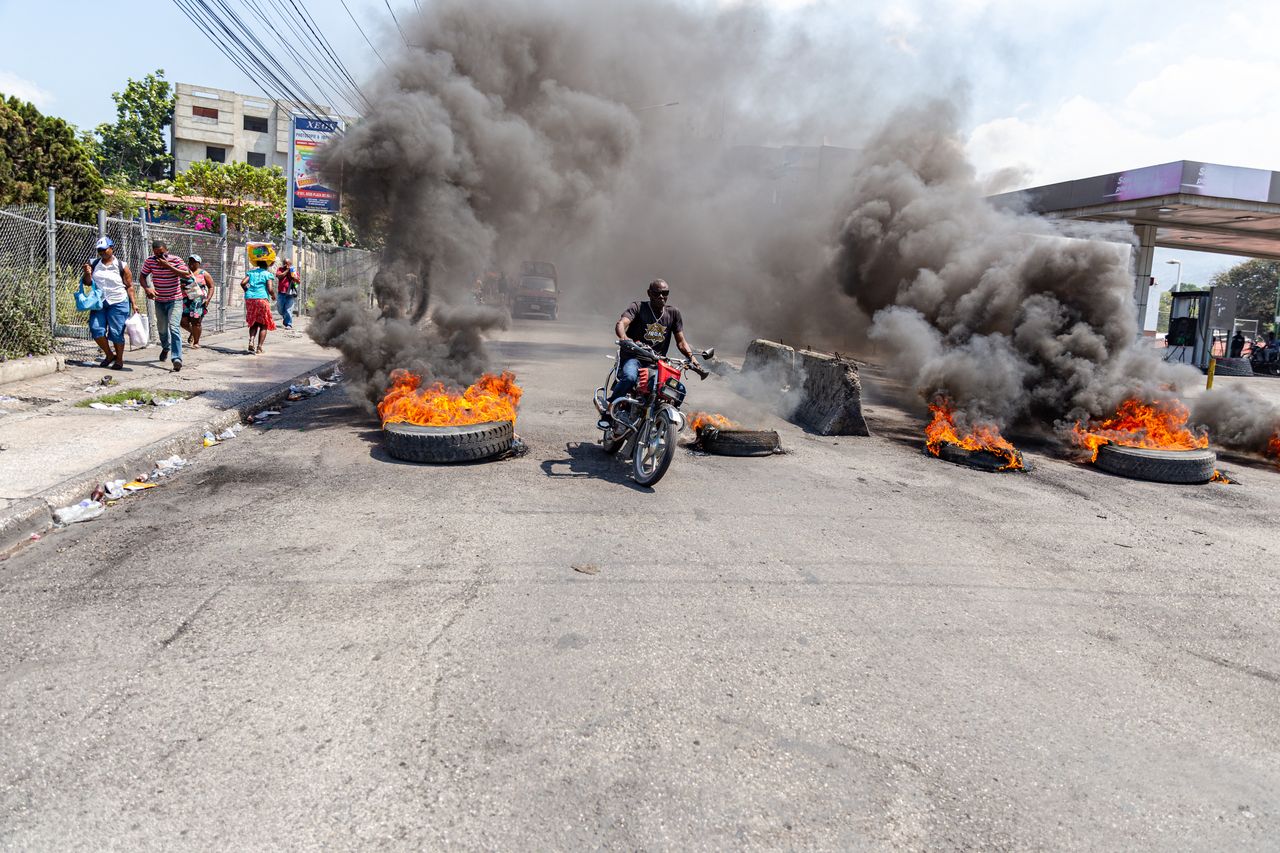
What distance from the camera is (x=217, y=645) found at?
3.60m

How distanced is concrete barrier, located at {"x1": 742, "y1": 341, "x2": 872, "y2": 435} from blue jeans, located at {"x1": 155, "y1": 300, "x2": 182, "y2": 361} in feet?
27.8

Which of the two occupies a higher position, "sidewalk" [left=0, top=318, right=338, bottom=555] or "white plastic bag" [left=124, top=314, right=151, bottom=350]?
"white plastic bag" [left=124, top=314, right=151, bottom=350]

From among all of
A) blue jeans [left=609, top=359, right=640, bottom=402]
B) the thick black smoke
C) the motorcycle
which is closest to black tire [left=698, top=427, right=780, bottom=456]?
the motorcycle

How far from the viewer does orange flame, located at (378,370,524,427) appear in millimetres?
7531

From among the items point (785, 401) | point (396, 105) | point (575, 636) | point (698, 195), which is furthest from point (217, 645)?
point (698, 195)

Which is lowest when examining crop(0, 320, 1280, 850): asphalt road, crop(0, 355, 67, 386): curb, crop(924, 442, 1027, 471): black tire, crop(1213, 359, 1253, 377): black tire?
crop(0, 320, 1280, 850): asphalt road

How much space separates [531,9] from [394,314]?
6115 millimetres

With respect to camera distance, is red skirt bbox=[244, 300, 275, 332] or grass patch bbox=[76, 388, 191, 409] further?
red skirt bbox=[244, 300, 275, 332]

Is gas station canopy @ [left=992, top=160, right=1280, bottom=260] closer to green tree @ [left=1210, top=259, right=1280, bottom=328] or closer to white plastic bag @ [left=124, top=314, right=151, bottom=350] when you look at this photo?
white plastic bag @ [left=124, top=314, right=151, bottom=350]

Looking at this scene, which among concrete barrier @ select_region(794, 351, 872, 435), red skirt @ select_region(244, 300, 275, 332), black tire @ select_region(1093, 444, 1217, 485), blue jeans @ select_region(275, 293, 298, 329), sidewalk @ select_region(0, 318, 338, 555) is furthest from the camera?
blue jeans @ select_region(275, 293, 298, 329)

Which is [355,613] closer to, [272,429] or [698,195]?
[272,429]

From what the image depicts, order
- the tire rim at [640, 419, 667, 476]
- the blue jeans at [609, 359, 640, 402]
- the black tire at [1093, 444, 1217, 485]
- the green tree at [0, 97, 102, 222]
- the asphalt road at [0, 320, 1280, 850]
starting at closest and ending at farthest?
1. the asphalt road at [0, 320, 1280, 850]
2. the tire rim at [640, 419, 667, 476]
3. the blue jeans at [609, 359, 640, 402]
4. the black tire at [1093, 444, 1217, 485]
5. the green tree at [0, 97, 102, 222]

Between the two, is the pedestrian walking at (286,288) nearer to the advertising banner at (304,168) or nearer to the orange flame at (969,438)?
the advertising banner at (304,168)

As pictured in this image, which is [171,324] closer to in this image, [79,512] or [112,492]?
[112,492]
